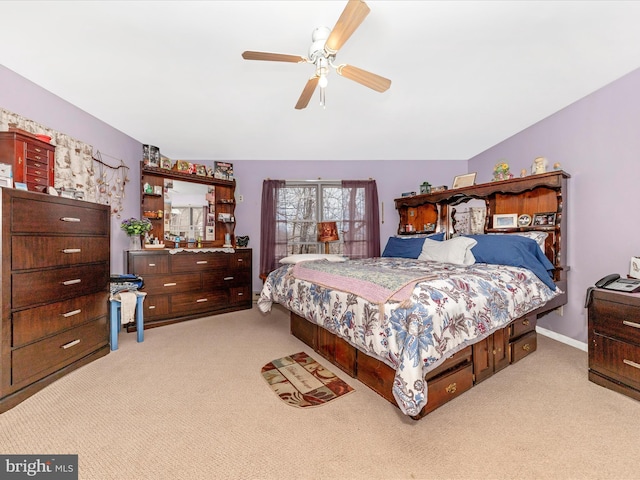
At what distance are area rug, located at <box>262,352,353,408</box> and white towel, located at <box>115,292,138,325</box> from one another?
4.94ft

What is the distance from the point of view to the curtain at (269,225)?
4414 millimetres

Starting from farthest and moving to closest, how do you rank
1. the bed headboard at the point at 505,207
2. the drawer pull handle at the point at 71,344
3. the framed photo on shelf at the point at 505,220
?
the framed photo on shelf at the point at 505,220 < the bed headboard at the point at 505,207 < the drawer pull handle at the point at 71,344

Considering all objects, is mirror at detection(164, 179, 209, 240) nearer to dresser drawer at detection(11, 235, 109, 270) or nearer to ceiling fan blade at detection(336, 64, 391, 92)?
dresser drawer at detection(11, 235, 109, 270)

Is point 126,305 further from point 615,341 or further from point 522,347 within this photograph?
point 615,341

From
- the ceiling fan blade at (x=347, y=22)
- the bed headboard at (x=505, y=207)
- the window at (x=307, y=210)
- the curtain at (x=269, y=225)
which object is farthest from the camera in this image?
the window at (x=307, y=210)

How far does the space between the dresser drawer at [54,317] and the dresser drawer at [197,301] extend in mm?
958

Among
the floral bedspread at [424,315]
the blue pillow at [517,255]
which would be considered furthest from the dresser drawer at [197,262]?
the blue pillow at [517,255]

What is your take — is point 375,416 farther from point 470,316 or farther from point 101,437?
point 101,437

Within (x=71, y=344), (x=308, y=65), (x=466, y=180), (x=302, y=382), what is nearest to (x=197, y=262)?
(x=71, y=344)

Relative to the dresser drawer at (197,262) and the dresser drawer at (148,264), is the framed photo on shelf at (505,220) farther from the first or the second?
the dresser drawer at (148,264)

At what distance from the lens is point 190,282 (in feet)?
11.5

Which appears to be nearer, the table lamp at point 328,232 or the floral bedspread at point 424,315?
the floral bedspread at point 424,315

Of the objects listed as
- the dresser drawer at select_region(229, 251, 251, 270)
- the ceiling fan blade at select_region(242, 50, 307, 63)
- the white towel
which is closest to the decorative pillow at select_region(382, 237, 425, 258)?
the dresser drawer at select_region(229, 251, 251, 270)

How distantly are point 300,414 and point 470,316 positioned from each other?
3.99 ft
